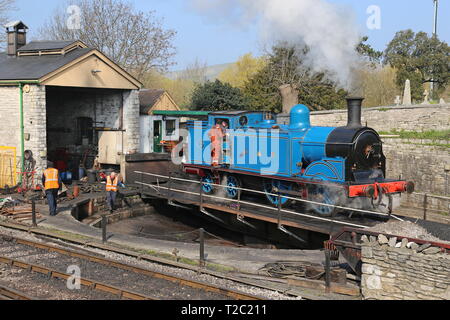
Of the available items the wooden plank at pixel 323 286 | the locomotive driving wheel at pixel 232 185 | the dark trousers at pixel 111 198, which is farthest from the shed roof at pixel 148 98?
the wooden plank at pixel 323 286

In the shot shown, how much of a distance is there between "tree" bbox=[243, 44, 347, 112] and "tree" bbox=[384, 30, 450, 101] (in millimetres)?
6971

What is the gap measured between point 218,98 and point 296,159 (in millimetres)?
14202

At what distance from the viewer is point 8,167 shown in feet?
61.4

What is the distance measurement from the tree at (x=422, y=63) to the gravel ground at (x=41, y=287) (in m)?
29.1

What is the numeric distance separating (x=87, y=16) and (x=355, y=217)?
33.6 meters

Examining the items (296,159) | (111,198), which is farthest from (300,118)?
(111,198)

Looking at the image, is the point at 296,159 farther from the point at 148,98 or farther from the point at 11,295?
the point at 148,98

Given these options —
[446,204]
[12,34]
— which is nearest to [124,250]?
[446,204]

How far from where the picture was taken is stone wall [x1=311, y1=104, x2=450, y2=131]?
2095cm

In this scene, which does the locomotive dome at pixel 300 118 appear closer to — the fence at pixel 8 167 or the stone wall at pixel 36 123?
the stone wall at pixel 36 123

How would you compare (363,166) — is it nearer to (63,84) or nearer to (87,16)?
(63,84)
